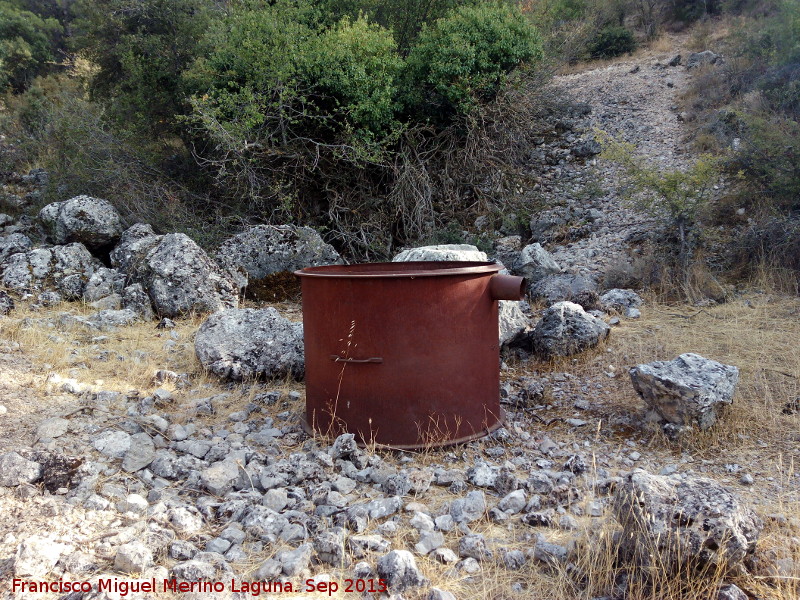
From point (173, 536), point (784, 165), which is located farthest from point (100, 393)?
point (784, 165)

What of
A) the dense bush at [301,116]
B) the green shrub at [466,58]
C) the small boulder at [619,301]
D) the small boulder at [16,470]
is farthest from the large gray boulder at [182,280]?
the green shrub at [466,58]

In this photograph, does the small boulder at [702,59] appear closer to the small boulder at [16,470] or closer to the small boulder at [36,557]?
the small boulder at [16,470]

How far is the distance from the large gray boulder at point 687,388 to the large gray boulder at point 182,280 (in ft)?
15.0

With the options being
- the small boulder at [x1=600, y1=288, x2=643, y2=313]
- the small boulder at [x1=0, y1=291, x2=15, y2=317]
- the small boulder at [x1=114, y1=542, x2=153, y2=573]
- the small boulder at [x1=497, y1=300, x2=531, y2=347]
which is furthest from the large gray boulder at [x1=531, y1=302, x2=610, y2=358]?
the small boulder at [x1=0, y1=291, x2=15, y2=317]

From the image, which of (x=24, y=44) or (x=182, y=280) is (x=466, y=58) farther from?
(x=24, y=44)

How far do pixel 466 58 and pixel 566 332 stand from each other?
5442 mm

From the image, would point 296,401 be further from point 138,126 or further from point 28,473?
point 138,126

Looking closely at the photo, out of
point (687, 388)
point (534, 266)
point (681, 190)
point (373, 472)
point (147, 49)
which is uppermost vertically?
point (147, 49)

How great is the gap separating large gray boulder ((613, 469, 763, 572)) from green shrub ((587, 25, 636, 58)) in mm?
15211

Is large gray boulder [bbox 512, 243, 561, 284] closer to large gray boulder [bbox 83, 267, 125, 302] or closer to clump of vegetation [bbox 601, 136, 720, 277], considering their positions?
clump of vegetation [bbox 601, 136, 720, 277]

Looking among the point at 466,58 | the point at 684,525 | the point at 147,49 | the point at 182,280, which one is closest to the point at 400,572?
the point at 684,525

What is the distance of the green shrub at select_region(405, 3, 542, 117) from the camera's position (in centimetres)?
888

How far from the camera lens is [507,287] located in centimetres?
337

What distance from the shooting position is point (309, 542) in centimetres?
244
